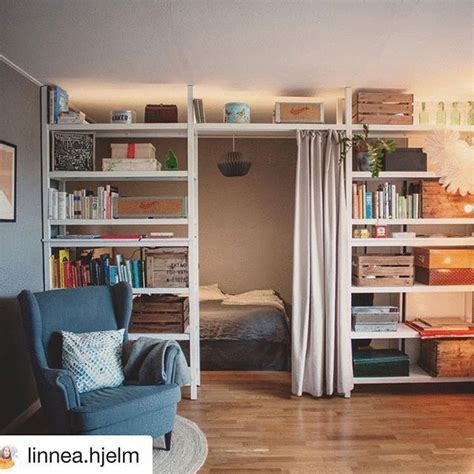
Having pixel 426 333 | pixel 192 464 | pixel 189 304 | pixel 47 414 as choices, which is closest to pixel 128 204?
pixel 189 304

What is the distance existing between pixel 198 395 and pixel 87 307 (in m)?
1.29

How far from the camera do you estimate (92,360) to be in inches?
119

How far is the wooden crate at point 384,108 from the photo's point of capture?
394 cm

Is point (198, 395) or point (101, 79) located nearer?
point (101, 79)

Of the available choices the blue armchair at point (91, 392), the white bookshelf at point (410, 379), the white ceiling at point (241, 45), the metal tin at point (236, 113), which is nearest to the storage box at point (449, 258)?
the white bookshelf at point (410, 379)

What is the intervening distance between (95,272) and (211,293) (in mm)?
2071

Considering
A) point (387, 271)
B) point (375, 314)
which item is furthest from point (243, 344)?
point (387, 271)

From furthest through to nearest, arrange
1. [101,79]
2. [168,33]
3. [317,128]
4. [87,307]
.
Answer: [317,128] → [101,79] → [87,307] → [168,33]

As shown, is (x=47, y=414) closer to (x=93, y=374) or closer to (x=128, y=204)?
(x=93, y=374)

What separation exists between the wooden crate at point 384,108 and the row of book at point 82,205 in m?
2.15

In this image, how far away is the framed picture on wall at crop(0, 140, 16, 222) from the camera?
3152 mm

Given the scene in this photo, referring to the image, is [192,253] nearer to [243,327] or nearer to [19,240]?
[243,327]

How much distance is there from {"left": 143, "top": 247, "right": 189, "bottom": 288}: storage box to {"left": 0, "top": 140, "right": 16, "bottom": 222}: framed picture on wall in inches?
43.4

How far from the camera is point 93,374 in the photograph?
9.80 feet
